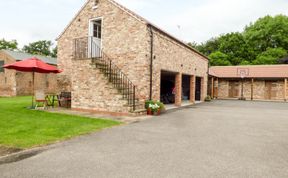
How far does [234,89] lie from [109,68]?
21.0 metres

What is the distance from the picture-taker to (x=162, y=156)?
436cm

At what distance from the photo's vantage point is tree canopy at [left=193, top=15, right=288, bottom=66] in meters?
37.8

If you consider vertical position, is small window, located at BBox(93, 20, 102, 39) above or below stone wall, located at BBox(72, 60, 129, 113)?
above

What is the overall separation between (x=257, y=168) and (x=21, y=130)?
21.2 feet

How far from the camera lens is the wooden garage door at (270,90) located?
25.3 meters

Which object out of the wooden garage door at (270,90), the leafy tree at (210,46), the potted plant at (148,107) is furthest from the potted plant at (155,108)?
the leafy tree at (210,46)

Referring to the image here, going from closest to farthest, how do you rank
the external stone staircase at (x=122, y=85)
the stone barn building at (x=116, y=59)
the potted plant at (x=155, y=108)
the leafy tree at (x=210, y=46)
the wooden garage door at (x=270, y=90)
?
the external stone staircase at (x=122, y=85)
the potted plant at (x=155, y=108)
the stone barn building at (x=116, y=59)
the wooden garage door at (x=270, y=90)
the leafy tree at (x=210, y=46)

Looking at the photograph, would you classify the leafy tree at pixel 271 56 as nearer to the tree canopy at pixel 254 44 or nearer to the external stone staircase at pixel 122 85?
the tree canopy at pixel 254 44

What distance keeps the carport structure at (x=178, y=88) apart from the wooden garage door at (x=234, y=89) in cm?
918

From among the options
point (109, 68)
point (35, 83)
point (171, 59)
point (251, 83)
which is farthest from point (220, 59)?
point (35, 83)

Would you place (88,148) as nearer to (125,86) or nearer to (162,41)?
(125,86)

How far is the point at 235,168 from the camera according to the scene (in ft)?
12.4

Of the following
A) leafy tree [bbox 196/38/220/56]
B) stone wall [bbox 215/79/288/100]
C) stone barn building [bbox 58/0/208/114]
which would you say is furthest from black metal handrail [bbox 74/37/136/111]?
leafy tree [bbox 196/38/220/56]

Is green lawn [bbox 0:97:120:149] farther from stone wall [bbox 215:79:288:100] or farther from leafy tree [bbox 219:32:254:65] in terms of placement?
leafy tree [bbox 219:32:254:65]
